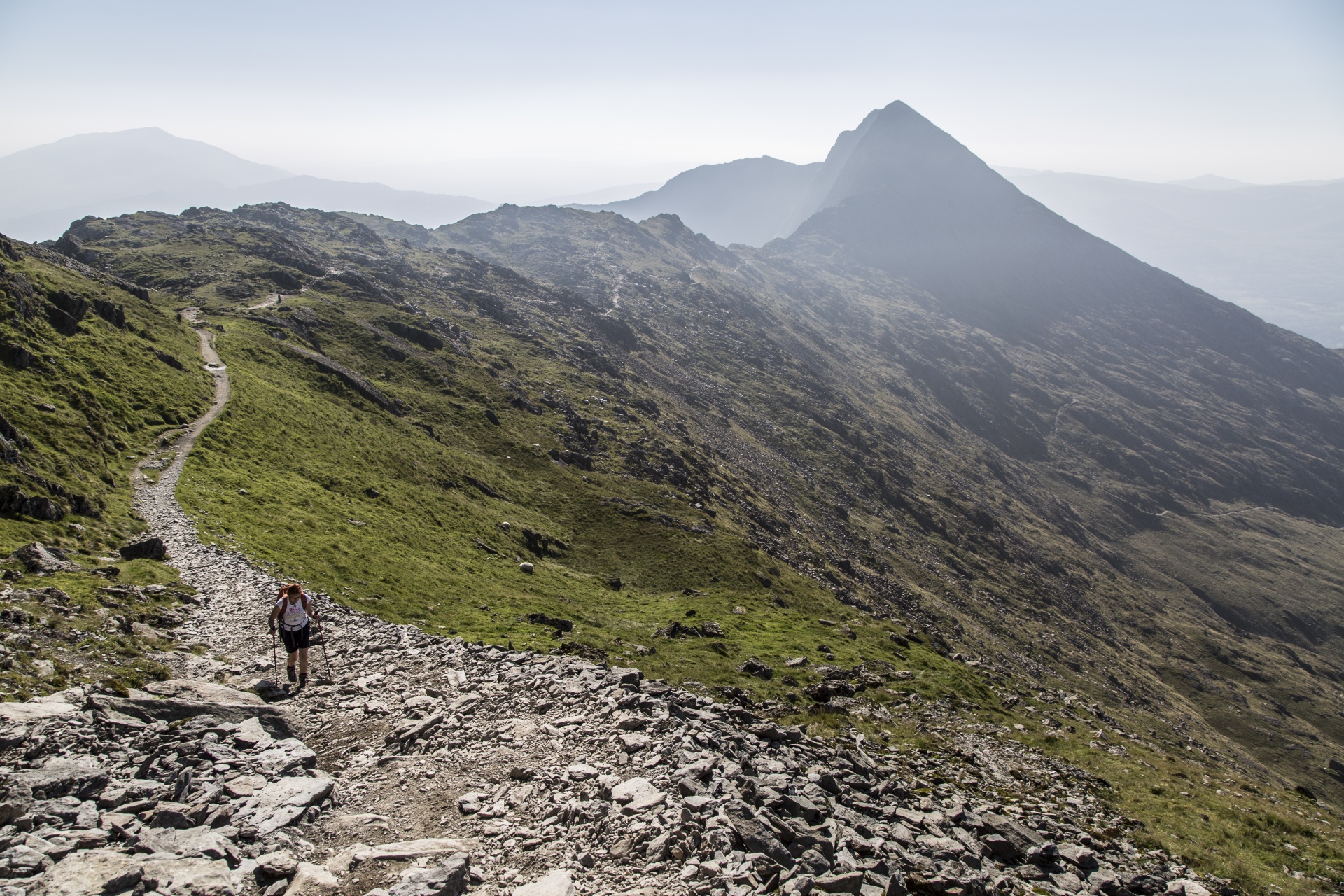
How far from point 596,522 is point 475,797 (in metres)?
65.2

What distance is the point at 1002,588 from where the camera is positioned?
159 m

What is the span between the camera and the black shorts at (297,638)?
21.7 meters

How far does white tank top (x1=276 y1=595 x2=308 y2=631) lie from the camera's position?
21375 millimetres

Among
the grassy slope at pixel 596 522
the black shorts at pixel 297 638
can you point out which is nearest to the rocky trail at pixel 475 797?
the black shorts at pixel 297 638

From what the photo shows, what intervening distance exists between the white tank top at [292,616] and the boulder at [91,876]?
10.6 meters

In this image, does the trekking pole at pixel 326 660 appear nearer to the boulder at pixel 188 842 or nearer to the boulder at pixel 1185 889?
the boulder at pixel 188 842

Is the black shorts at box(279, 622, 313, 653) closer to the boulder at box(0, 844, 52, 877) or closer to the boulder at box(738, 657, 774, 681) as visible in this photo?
the boulder at box(0, 844, 52, 877)

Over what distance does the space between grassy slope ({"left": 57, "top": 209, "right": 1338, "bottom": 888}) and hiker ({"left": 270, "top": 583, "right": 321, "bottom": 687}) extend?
Result: 35.1ft

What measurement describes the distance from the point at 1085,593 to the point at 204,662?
216428 millimetres

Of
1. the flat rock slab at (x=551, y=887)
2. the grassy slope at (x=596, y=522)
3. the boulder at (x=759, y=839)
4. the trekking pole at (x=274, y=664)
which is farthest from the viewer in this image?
the grassy slope at (x=596, y=522)

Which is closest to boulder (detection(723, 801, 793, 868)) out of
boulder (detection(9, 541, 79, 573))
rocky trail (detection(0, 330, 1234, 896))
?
rocky trail (detection(0, 330, 1234, 896))

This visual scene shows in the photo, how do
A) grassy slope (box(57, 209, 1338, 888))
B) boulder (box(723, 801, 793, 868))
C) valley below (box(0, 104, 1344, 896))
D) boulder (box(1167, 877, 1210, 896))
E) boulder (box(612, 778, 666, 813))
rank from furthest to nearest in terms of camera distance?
grassy slope (box(57, 209, 1338, 888)) → boulder (box(1167, 877, 1210, 896)) → boulder (box(612, 778, 666, 813)) → boulder (box(723, 801, 793, 868)) → valley below (box(0, 104, 1344, 896))

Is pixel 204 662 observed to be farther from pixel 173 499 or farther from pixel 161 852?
pixel 173 499

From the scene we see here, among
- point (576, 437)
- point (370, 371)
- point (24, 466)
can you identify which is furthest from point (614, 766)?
point (370, 371)
